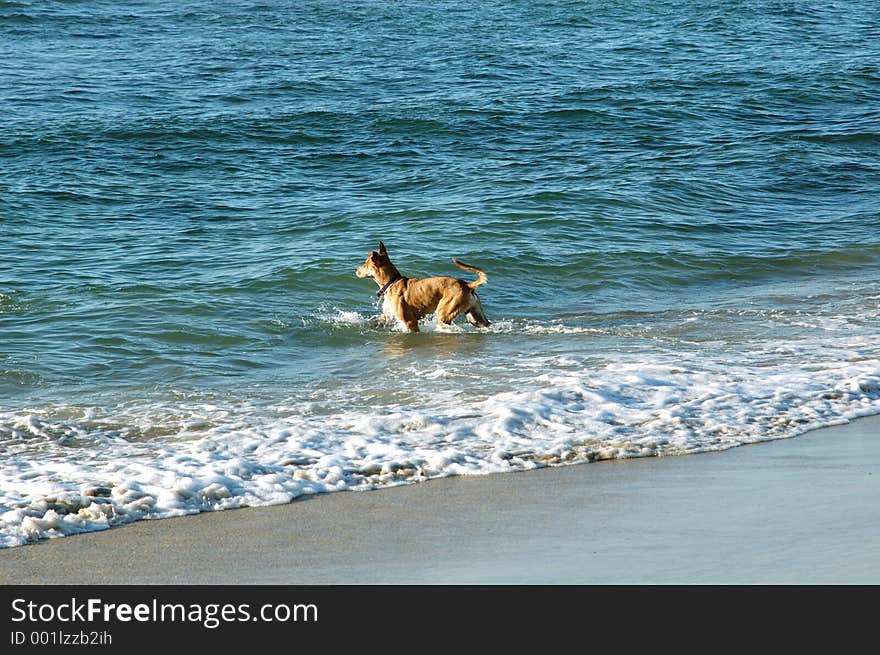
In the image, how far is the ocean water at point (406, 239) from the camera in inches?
296

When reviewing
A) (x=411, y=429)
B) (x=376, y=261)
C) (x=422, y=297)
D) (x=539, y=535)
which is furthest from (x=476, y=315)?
(x=539, y=535)

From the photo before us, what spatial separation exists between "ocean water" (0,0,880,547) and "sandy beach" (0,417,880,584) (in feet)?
1.15

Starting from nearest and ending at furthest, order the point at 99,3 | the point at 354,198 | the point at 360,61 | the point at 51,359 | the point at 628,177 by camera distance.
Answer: the point at 51,359 < the point at 354,198 < the point at 628,177 < the point at 360,61 < the point at 99,3

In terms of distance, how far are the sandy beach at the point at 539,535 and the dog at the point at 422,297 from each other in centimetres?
433

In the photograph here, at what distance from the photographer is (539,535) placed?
5.54m

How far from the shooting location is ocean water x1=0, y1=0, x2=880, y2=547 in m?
7.52

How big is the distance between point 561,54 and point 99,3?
13.7 meters

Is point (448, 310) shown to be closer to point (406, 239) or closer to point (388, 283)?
point (388, 283)

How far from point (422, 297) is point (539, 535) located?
18.7ft

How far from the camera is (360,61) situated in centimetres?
2767

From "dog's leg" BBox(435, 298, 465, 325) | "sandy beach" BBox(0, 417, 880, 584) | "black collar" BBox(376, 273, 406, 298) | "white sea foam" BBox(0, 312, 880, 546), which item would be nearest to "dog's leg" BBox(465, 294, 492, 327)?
"dog's leg" BBox(435, 298, 465, 325)

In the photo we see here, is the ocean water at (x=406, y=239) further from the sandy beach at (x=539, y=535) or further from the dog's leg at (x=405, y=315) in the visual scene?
the sandy beach at (x=539, y=535)

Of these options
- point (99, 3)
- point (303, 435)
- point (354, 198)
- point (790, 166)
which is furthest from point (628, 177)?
point (99, 3)
